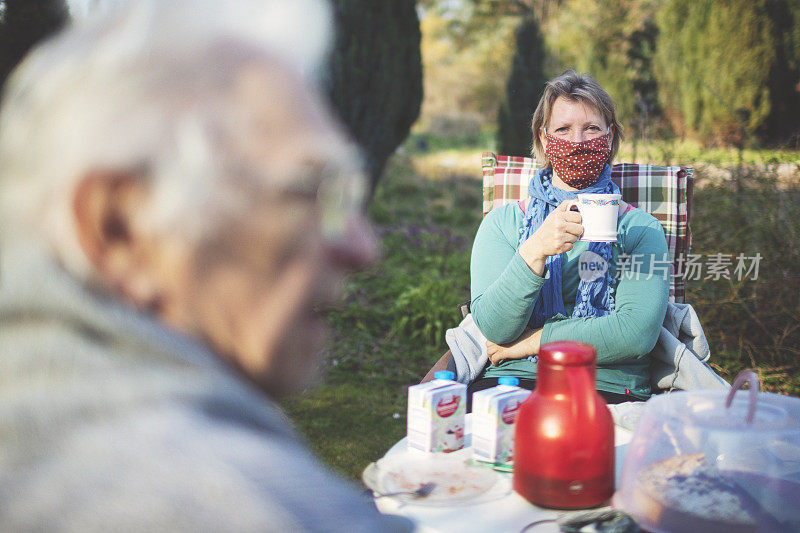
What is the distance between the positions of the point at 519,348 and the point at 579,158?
32.4 inches

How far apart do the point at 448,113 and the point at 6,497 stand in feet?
83.7

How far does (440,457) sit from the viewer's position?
5.94 ft

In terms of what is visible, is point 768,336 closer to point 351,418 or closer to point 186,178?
point 351,418

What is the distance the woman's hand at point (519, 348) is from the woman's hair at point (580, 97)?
90 centimetres

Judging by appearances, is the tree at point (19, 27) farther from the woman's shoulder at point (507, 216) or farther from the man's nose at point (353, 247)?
the man's nose at point (353, 247)

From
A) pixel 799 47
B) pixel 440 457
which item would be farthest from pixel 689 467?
pixel 799 47

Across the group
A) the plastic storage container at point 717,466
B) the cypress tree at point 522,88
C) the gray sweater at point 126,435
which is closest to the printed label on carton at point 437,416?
the plastic storage container at point 717,466

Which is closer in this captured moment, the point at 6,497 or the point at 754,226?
the point at 6,497

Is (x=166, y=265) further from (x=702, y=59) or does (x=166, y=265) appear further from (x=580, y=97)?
(x=702, y=59)

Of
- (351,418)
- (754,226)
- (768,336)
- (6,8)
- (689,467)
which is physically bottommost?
(351,418)

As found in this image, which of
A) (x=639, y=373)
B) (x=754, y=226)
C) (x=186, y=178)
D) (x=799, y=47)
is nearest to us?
(x=186, y=178)

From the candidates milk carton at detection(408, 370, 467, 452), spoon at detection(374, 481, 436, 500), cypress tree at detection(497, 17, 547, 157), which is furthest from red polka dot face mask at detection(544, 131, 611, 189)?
cypress tree at detection(497, 17, 547, 157)

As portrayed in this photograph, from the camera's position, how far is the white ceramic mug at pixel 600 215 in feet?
7.59

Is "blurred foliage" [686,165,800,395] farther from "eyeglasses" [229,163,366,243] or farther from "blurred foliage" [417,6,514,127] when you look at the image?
"blurred foliage" [417,6,514,127]
